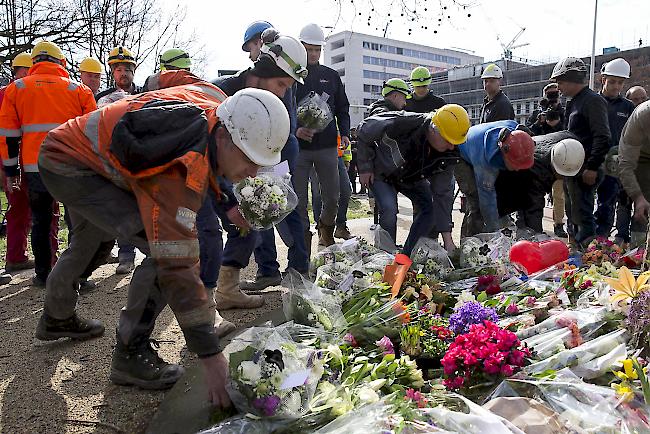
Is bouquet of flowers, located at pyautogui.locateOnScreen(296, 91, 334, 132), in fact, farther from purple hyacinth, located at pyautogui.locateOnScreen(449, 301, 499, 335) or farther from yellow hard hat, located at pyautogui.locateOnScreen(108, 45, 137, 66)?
purple hyacinth, located at pyautogui.locateOnScreen(449, 301, 499, 335)

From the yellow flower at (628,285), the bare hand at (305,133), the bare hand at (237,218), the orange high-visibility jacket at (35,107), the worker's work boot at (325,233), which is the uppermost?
the orange high-visibility jacket at (35,107)

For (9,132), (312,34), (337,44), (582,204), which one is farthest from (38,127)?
(337,44)

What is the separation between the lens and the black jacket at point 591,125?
5.38 metres

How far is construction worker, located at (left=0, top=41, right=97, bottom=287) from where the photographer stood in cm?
432

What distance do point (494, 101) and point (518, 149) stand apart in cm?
288

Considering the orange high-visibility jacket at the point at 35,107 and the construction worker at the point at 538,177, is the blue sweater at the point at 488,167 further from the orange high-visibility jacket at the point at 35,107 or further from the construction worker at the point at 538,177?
the orange high-visibility jacket at the point at 35,107

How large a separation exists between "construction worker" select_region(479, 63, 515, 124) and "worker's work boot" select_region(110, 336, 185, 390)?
5405 millimetres

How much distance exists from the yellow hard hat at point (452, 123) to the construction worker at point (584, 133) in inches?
71.7

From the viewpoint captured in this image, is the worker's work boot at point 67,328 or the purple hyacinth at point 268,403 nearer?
the purple hyacinth at point 268,403

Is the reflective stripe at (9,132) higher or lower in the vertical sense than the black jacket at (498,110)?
higher

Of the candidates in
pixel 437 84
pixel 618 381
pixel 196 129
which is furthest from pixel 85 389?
pixel 437 84

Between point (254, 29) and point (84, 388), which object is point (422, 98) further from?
point (84, 388)

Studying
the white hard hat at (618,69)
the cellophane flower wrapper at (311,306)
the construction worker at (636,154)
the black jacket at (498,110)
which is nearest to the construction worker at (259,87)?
the cellophane flower wrapper at (311,306)

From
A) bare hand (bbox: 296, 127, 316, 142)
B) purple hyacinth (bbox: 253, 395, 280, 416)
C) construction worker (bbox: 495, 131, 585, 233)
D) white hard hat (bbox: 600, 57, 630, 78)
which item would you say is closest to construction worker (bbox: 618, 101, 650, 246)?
construction worker (bbox: 495, 131, 585, 233)
